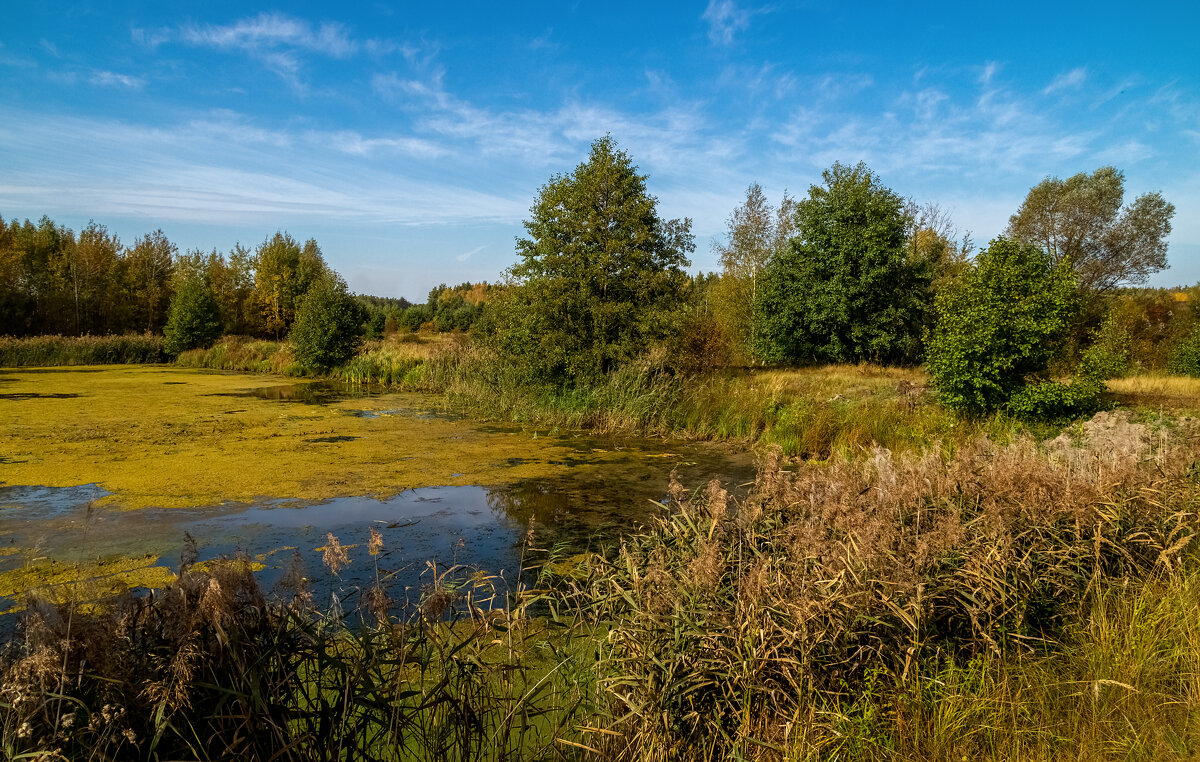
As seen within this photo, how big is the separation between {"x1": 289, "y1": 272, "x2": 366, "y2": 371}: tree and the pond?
9.08m

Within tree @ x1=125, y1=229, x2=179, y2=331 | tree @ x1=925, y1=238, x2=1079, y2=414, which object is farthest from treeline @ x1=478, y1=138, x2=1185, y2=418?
tree @ x1=125, y1=229, x2=179, y2=331

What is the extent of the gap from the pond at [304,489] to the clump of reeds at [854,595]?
81cm

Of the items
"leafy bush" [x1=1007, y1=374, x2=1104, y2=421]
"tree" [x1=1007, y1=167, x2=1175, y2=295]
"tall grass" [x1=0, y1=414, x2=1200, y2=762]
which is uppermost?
"tree" [x1=1007, y1=167, x2=1175, y2=295]

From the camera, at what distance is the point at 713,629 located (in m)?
2.55

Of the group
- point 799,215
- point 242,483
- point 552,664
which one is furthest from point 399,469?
point 799,215

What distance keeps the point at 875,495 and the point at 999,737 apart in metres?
1.61

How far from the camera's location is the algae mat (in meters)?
7.38

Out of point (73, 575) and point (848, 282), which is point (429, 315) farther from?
point (73, 575)

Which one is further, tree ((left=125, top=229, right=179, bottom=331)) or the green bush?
tree ((left=125, top=229, right=179, bottom=331))

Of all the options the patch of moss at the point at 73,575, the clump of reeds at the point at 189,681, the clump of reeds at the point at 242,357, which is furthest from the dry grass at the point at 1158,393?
the clump of reeds at the point at 242,357

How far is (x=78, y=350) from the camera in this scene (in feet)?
86.4

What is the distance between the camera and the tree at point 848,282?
20.0 m

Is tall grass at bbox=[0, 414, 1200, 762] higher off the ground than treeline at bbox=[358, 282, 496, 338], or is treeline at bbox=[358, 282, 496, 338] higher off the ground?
treeline at bbox=[358, 282, 496, 338]

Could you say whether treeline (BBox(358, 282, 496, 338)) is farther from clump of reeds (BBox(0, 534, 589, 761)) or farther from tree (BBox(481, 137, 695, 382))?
clump of reeds (BBox(0, 534, 589, 761))
